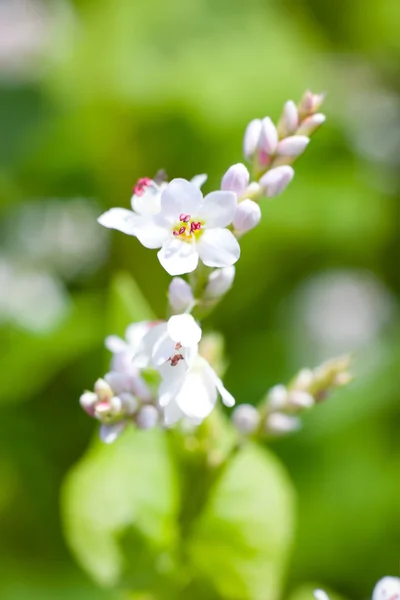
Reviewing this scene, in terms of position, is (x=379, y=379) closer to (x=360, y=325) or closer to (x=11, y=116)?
(x=360, y=325)

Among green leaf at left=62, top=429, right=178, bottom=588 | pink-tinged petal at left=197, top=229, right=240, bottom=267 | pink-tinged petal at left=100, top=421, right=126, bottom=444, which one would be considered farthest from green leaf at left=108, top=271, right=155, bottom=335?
pink-tinged petal at left=197, top=229, right=240, bottom=267

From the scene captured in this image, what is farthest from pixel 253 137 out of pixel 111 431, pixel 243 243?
pixel 243 243

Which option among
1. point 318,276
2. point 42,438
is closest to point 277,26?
point 318,276

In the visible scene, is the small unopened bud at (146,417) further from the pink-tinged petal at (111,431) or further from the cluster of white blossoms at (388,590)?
the cluster of white blossoms at (388,590)

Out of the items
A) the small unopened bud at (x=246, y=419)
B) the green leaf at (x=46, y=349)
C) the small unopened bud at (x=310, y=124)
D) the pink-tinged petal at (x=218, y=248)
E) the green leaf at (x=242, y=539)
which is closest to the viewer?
Result: the pink-tinged petal at (x=218, y=248)

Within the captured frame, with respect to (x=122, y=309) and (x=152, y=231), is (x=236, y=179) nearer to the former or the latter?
(x=152, y=231)

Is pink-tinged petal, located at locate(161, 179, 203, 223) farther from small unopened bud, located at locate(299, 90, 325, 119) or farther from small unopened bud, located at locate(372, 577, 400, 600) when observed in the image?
small unopened bud, located at locate(372, 577, 400, 600)

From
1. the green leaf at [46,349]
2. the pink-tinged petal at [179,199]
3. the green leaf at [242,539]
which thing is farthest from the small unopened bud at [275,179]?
the green leaf at [46,349]
